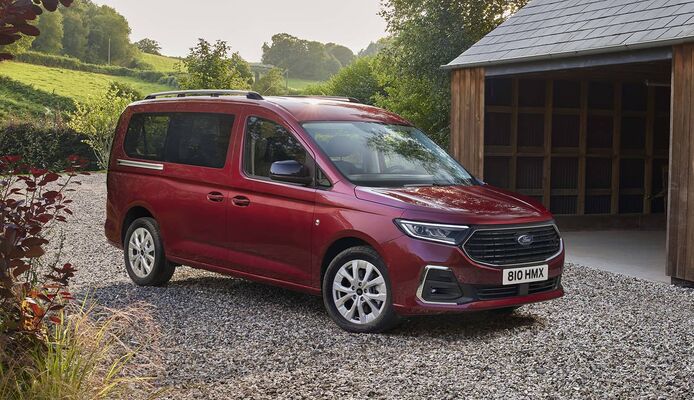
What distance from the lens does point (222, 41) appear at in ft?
98.7

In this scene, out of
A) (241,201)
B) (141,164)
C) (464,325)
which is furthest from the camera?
(141,164)

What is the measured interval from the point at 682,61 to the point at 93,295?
7089 mm

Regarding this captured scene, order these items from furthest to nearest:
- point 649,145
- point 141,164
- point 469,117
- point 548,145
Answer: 1. point 649,145
2. point 548,145
3. point 469,117
4. point 141,164

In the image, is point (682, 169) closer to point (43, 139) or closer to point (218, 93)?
point (218, 93)

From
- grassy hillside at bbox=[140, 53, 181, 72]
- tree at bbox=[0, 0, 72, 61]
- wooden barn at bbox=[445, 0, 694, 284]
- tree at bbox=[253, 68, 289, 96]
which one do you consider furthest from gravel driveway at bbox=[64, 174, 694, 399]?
tree at bbox=[253, 68, 289, 96]

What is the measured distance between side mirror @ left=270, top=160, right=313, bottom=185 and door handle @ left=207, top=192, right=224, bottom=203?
867 millimetres

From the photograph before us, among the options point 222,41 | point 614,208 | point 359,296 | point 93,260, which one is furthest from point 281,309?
point 222,41

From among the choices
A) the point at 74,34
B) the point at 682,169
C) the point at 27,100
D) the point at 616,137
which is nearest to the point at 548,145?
the point at 616,137

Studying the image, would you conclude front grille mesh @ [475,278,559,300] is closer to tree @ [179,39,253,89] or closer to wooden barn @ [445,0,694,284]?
wooden barn @ [445,0,694,284]

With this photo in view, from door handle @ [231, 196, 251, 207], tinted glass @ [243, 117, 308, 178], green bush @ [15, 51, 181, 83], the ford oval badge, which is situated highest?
green bush @ [15, 51, 181, 83]

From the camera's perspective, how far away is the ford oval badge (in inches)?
273

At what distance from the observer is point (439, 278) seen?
6594 millimetres

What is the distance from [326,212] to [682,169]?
514 cm

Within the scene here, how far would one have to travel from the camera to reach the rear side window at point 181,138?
27.4 ft
